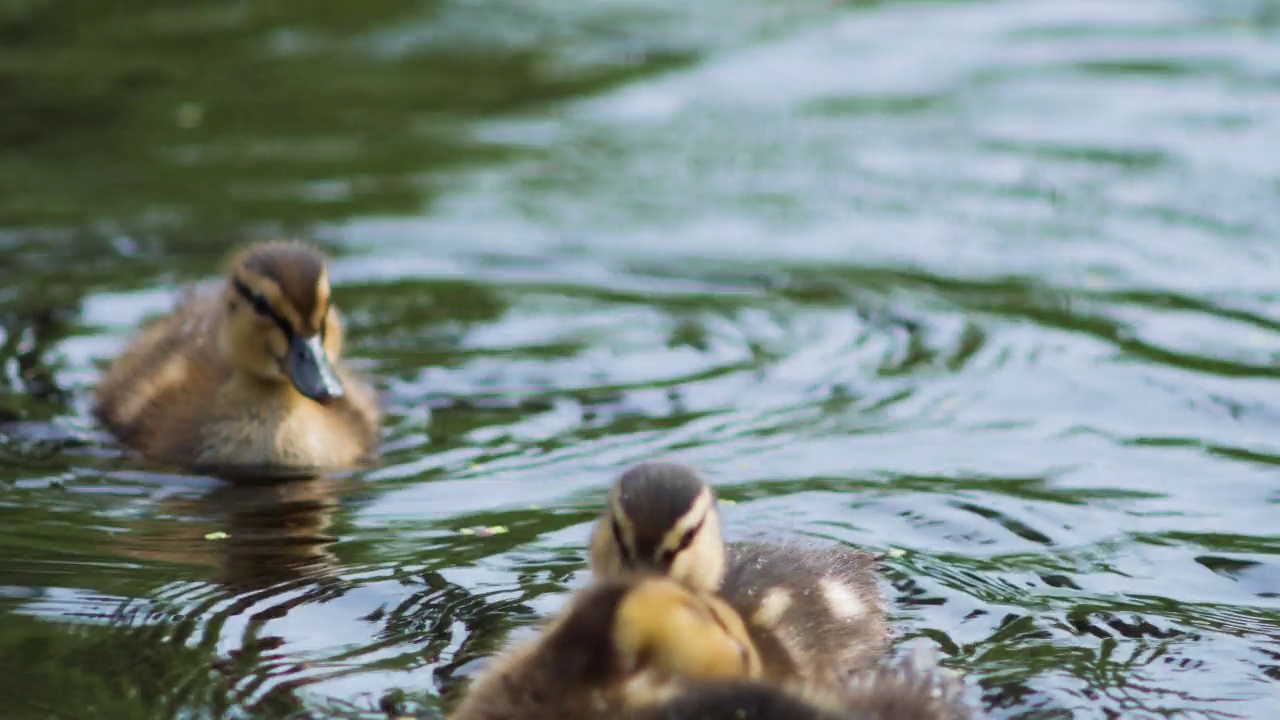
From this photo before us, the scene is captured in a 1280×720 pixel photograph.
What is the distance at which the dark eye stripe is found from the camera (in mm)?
6492

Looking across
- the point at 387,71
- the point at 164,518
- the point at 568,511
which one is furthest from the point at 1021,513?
the point at 387,71

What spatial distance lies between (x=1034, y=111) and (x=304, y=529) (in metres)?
6.18

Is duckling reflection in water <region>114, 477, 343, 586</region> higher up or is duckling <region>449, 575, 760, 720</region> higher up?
duckling <region>449, 575, 760, 720</region>

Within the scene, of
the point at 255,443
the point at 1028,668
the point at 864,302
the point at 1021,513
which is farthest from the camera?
the point at 864,302

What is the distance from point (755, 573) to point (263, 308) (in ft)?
8.20

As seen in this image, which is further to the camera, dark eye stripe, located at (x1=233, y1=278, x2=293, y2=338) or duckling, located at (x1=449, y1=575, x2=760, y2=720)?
dark eye stripe, located at (x1=233, y1=278, x2=293, y2=338)

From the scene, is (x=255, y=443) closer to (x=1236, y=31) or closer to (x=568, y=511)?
(x=568, y=511)

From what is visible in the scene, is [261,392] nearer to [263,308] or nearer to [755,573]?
[263,308]

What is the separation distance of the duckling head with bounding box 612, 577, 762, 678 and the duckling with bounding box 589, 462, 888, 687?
1.09 ft

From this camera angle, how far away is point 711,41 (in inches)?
494

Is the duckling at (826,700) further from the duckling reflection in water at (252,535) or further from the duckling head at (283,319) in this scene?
the duckling head at (283,319)

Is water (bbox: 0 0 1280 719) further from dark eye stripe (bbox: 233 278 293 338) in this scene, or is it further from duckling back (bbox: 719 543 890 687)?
dark eye stripe (bbox: 233 278 293 338)

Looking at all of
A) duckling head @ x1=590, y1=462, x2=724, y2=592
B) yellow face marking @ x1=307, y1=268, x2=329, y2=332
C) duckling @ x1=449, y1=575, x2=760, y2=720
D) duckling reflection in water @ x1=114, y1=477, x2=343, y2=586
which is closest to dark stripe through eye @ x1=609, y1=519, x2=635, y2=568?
duckling head @ x1=590, y1=462, x2=724, y2=592

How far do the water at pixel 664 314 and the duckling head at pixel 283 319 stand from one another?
1.28 feet
